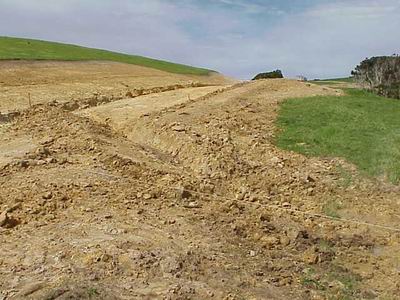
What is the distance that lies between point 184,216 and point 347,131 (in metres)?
5.76

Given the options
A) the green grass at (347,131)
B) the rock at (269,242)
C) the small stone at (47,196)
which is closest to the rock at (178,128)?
the green grass at (347,131)

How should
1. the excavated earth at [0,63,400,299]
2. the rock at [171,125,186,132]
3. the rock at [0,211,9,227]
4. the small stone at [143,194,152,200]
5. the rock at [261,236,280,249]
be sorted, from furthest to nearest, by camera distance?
the rock at [171,125,186,132]
the small stone at [143,194,152,200]
the rock at [261,236,280,249]
the rock at [0,211,9,227]
the excavated earth at [0,63,400,299]

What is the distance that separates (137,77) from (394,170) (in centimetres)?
1852

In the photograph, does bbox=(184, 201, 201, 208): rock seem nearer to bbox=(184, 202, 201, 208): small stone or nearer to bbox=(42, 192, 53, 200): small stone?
bbox=(184, 202, 201, 208): small stone

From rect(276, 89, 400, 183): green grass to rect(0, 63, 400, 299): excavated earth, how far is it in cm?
37

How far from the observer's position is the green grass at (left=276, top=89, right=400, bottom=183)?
10.9 metres

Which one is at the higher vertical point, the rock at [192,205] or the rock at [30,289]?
the rock at [192,205]

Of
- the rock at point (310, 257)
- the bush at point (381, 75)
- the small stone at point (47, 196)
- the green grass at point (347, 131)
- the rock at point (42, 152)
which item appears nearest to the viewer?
the rock at point (310, 257)

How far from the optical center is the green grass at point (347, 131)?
35.9 feet

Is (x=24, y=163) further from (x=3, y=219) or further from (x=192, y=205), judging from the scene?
(x=192, y=205)

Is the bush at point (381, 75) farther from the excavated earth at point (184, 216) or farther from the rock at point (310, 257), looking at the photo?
the rock at point (310, 257)

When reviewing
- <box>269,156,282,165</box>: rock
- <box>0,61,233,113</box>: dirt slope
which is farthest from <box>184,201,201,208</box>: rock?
<box>0,61,233,113</box>: dirt slope

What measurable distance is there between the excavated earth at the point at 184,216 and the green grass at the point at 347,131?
37 cm

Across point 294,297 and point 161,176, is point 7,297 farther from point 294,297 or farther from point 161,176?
point 161,176
